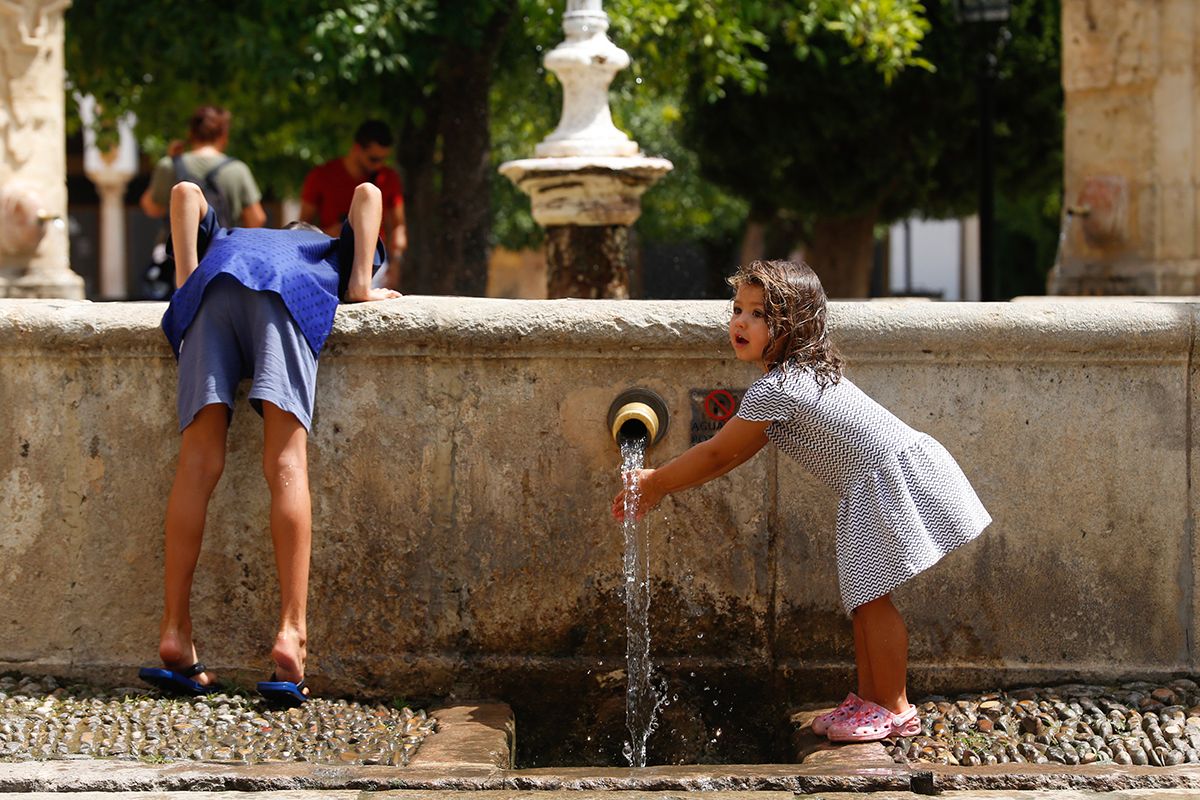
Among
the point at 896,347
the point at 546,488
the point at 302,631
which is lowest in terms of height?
the point at 302,631

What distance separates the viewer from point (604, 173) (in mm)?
7215

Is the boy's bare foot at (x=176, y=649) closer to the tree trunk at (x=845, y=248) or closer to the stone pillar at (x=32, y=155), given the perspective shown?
the stone pillar at (x=32, y=155)

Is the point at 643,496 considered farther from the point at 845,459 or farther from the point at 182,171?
the point at 182,171

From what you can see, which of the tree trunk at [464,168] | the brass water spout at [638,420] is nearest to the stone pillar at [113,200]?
the tree trunk at [464,168]

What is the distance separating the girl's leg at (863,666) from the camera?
4203 millimetres

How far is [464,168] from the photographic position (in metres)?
11.7

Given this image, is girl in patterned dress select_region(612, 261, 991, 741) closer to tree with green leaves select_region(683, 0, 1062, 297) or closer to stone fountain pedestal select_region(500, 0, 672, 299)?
stone fountain pedestal select_region(500, 0, 672, 299)

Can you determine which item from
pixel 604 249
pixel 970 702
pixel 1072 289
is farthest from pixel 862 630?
pixel 1072 289

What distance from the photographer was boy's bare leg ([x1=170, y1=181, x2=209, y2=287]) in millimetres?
4535

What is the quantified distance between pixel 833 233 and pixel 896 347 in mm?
13885

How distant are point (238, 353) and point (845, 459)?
163 cm

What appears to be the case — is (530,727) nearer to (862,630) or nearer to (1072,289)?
(862,630)

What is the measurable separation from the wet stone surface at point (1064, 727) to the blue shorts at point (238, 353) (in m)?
1.81

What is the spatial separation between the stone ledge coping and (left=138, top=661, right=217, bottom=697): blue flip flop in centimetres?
89
